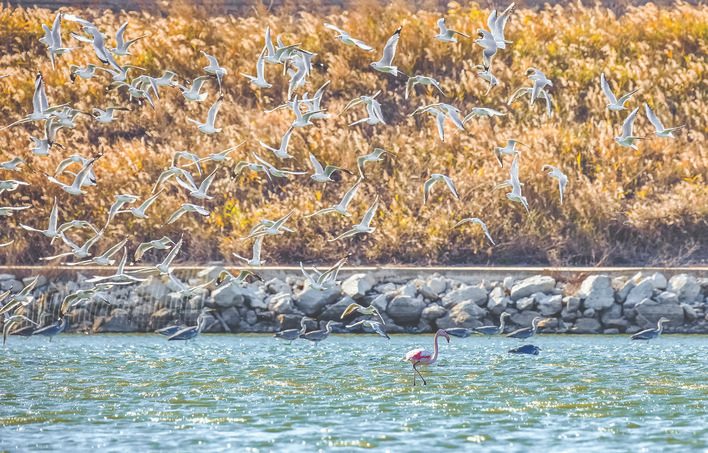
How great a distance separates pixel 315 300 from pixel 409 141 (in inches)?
241

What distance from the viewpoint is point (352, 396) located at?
33.9ft

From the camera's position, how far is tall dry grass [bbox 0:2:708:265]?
61.4 feet

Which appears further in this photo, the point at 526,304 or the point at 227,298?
the point at 227,298

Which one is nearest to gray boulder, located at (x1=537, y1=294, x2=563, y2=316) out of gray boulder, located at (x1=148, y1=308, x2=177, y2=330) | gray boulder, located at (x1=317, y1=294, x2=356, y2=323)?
gray boulder, located at (x1=317, y1=294, x2=356, y2=323)

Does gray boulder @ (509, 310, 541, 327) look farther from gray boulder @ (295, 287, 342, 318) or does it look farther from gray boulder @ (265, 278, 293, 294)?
gray boulder @ (265, 278, 293, 294)

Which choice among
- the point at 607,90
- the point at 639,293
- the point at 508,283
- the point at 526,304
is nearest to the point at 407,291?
the point at 508,283

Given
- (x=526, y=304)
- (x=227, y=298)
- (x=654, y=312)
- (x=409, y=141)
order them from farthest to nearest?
(x=409, y=141) → (x=227, y=298) → (x=526, y=304) → (x=654, y=312)

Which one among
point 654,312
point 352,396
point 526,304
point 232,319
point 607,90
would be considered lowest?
point 352,396

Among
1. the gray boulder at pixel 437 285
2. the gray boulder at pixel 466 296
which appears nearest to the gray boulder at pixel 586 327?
the gray boulder at pixel 466 296

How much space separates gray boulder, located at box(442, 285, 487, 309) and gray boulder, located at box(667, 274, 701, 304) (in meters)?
2.87

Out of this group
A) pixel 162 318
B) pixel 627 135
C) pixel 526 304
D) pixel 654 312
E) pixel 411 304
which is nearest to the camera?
pixel 627 135

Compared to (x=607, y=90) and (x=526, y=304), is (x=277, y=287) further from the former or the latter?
(x=607, y=90)

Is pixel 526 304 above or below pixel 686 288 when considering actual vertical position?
below

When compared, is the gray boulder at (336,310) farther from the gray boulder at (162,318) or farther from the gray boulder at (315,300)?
the gray boulder at (162,318)
